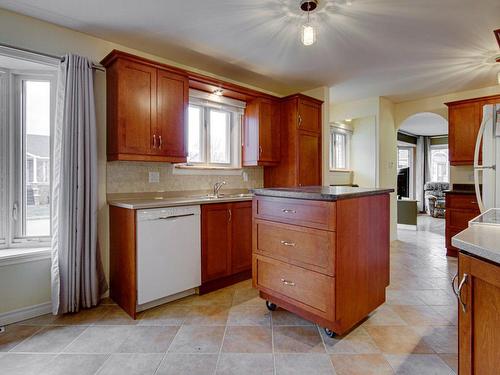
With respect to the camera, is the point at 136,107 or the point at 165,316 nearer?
the point at 165,316

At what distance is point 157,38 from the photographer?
2598 mm

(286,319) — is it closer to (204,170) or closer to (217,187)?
(217,187)

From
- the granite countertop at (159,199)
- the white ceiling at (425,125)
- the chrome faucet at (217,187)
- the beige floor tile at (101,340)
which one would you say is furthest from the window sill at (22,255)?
the white ceiling at (425,125)

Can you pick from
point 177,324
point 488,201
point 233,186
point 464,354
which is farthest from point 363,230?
point 233,186

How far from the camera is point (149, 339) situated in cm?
193

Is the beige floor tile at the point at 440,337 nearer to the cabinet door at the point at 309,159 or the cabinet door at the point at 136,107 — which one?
the cabinet door at the point at 309,159

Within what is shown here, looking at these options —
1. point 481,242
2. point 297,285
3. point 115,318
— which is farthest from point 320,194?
point 115,318

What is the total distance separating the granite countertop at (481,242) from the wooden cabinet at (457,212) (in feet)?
10.9

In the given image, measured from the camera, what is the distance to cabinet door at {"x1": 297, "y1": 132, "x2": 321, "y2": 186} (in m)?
3.71

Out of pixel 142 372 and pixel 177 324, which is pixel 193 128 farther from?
pixel 142 372

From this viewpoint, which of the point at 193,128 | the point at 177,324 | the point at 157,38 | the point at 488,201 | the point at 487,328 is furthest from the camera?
the point at 193,128

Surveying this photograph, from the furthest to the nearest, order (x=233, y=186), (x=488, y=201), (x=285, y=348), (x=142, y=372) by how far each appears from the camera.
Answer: (x=233, y=186), (x=488, y=201), (x=285, y=348), (x=142, y=372)

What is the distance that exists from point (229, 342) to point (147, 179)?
179cm

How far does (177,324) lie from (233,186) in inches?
76.6
